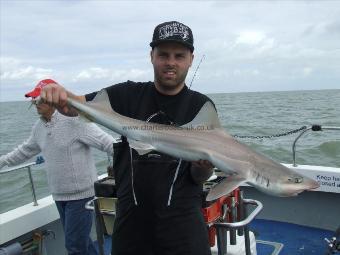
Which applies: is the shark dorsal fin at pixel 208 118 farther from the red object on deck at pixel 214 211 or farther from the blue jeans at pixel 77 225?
the blue jeans at pixel 77 225

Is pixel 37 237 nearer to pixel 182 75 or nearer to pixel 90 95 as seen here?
pixel 90 95

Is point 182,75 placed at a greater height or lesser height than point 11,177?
greater

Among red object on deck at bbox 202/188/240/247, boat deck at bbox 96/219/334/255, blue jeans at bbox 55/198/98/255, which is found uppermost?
red object on deck at bbox 202/188/240/247

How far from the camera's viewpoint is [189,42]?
283 cm

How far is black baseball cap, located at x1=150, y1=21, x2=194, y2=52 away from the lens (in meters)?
2.79

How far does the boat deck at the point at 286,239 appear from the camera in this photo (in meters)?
5.60

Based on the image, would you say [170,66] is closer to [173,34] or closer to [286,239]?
[173,34]

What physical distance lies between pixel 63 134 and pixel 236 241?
193cm

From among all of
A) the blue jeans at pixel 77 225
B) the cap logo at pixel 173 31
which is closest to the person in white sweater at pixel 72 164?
the blue jeans at pixel 77 225

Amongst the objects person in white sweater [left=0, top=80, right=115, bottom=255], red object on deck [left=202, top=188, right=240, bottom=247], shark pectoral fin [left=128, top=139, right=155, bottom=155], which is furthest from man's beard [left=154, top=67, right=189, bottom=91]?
person in white sweater [left=0, top=80, right=115, bottom=255]

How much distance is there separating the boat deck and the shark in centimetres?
333

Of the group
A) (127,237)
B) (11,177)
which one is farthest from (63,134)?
(11,177)

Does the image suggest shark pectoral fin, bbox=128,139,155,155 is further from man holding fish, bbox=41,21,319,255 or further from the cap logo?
the cap logo

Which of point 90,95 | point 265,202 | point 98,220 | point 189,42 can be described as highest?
point 189,42
